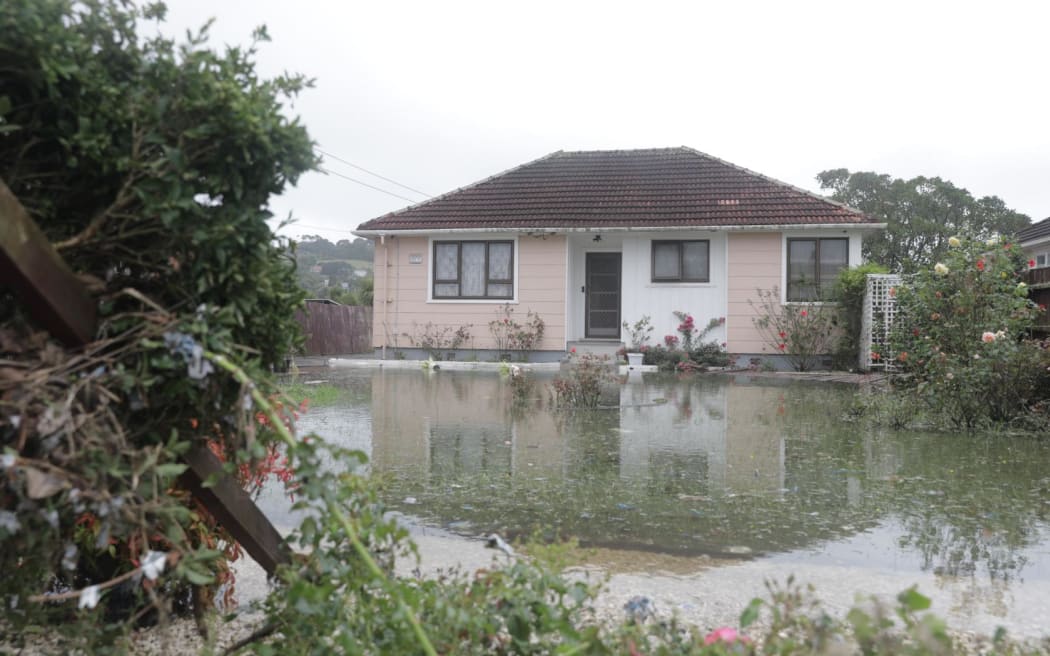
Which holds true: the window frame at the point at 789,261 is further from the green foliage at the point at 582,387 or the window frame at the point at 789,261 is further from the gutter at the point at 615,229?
the green foliage at the point at 582,387

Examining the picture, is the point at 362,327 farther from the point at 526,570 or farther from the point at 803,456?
the point at 526,570

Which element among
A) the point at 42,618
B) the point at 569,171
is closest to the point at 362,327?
the point at 569,171

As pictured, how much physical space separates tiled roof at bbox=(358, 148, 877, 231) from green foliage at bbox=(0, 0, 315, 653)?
1631 centimetres

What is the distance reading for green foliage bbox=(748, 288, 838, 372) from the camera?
54.1 ft

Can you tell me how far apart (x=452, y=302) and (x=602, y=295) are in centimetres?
383

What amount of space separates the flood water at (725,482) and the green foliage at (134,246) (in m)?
0.99

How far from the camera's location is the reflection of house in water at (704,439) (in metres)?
5.63

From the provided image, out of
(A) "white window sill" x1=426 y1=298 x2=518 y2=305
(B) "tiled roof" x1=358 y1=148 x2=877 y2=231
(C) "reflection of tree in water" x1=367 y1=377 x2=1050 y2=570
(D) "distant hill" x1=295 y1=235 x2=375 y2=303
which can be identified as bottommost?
(C) "reflection of tree in water" x1=367 y1=377 x2=1050 y2=570

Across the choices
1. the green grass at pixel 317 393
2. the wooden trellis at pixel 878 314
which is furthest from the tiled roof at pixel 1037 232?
the green grass at pixel 317 393

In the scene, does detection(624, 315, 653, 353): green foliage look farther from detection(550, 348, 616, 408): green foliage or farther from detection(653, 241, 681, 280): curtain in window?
detection(550, 348, 616, 408): green foliage

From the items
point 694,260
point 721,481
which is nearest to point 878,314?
point 694,260

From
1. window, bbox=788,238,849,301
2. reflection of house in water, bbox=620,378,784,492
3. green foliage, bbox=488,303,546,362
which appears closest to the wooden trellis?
window, bbox=788,238,849,301

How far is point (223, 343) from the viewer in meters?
1.68

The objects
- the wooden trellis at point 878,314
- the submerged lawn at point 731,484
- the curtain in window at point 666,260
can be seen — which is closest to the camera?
the submerged lawn at point 731,484
